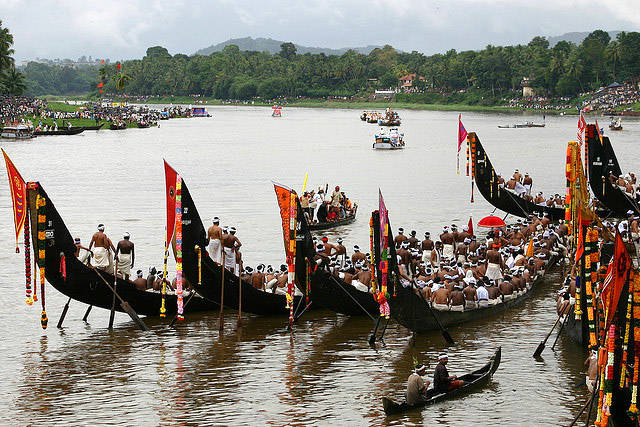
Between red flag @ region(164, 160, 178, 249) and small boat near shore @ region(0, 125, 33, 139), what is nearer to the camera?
red flag @ region(164, 160, 178, 249)

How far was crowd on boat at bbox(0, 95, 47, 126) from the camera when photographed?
298ft

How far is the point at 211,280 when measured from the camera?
20656mm

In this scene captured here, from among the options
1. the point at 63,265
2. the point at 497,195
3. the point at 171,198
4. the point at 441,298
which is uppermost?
the point at 171,198

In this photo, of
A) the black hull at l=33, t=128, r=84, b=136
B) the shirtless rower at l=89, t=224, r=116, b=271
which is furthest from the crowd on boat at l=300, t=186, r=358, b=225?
the black hull at l=33, t=128, r=84, b=136

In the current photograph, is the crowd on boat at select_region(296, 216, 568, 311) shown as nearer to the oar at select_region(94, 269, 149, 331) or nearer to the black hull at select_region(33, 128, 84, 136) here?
the oar at select_region(94, 269, 149, 331)

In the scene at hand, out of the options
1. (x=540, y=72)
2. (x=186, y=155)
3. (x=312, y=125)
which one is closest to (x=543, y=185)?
(x=186, y=155)

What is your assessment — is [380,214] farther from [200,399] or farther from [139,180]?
[139,180]

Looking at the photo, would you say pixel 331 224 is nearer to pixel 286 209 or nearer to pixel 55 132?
pixel 286 209

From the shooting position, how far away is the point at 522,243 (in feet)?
92.6

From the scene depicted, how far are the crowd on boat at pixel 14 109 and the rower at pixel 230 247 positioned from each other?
72.6 meters

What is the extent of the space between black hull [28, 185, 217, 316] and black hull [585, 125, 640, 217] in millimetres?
18725

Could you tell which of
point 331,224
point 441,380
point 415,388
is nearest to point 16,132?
point 331,224

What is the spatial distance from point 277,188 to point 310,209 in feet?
51.0

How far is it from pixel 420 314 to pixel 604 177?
687 inches
